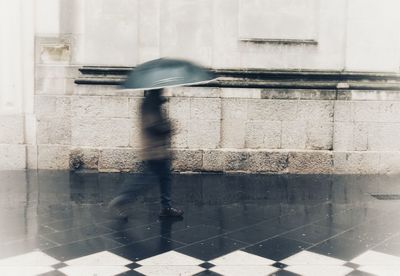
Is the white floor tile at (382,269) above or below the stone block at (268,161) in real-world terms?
below

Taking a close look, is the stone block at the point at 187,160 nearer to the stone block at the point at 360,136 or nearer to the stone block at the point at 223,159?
the stone block at the point at 223,159

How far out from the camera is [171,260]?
4562 millimetres

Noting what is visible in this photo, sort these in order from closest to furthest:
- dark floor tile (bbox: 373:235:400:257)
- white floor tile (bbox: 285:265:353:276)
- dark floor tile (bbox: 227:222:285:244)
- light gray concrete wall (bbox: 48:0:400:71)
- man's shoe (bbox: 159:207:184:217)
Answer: white floor tile (bbox: 285:265:353:276) < dark floor tile (bbox: 373:235:400:257) < dark floor tile (bbox: 227:222:285:244) < man's shoe (bbox: 159:207:184:217) < light gray concrete wall (bbox: 48:0:400:71)

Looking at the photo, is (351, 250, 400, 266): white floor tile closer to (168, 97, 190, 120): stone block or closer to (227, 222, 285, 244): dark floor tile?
(227, 222, 285, 244): dark floor tile

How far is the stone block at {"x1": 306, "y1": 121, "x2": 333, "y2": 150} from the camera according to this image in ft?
28.5

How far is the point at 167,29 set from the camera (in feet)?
28.0

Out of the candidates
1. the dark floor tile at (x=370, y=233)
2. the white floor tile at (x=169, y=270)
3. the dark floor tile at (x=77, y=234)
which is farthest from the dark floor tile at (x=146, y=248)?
the dark floor tile at (x=370, y=233)

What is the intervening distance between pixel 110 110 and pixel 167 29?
5.66 ft

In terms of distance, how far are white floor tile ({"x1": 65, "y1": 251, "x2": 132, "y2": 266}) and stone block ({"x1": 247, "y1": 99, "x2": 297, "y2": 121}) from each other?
4607 mm

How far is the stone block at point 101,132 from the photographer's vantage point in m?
8.56

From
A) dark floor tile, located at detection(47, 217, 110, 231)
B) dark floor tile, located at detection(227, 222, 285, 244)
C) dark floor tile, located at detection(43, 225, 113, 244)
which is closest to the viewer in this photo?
dark floor tile, located at detection(43, 225, 113, 244)

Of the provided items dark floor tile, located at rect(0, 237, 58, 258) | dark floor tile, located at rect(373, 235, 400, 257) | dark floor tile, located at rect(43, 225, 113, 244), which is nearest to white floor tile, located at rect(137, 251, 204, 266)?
dark floor tile, located at rect(43, 225, 113, 244)

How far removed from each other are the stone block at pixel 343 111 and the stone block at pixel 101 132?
12.0 ft

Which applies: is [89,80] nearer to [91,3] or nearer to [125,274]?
[91,3]
